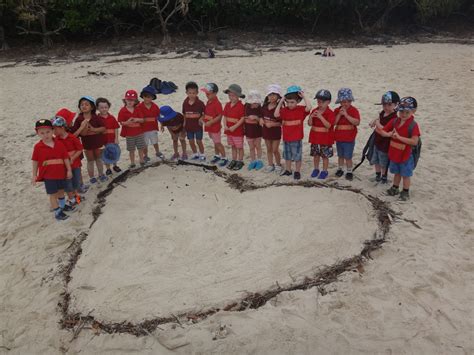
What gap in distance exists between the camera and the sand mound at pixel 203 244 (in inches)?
171

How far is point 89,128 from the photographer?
623 cm

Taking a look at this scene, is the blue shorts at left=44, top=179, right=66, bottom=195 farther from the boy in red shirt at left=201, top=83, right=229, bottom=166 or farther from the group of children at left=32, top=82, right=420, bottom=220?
the boy in red shirt at left=201, top=83, right=229, bottom=166

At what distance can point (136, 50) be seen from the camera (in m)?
20.1

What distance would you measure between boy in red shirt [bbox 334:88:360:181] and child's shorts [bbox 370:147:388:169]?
1.19ft

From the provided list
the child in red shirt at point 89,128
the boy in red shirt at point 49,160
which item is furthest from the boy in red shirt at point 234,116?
the boy in red shirt at point 49,160

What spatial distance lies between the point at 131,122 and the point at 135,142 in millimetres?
449

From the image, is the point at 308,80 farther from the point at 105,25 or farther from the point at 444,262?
the point at 105,25

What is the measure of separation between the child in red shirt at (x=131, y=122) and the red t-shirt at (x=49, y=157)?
4.79 feet

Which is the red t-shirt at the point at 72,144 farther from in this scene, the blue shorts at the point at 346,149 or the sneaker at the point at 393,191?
the sneaker at the point at 393,191

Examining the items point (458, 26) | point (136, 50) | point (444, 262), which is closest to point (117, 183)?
point (444, 262)

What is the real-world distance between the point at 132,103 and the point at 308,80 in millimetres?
7581

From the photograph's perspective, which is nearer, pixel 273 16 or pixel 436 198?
pixel 436 198

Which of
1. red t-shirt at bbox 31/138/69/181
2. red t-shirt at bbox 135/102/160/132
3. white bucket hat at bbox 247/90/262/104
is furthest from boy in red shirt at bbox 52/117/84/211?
white bucket hat at bbox 247/90/262/104

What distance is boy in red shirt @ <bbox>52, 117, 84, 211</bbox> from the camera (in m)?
5.66
